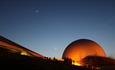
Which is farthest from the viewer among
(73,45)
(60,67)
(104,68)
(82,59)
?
(73,45)

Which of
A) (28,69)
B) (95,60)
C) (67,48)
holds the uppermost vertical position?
(67,48)

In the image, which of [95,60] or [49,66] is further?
[95,60]

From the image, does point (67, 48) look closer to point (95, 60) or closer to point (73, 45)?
point (73, 45)

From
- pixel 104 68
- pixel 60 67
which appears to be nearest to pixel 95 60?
pixel 104 68

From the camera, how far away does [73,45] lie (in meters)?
46.6

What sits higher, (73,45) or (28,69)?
(73,45)

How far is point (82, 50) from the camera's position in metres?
44.7

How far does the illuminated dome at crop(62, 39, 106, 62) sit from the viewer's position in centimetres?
4444

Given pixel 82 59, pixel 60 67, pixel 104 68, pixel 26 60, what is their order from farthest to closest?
1. pixel 82 59
2. pixel 104 68
3. pixel 60 67
4. pixel 26 60

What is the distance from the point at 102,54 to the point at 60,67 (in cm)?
2567

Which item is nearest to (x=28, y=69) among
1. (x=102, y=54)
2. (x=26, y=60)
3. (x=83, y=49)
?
(x=26, y=60)

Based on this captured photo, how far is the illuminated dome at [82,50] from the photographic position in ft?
146

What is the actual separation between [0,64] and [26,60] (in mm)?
3454

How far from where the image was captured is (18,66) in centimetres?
1780
